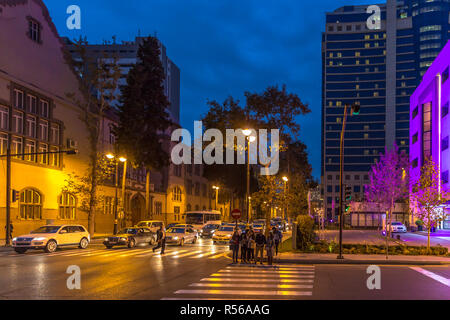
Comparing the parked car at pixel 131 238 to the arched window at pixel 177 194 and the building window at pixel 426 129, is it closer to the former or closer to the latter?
the arched window at pixel 177 194

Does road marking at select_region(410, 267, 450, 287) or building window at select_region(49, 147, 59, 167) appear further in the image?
building window at select_region(49, 147, 59, 167)

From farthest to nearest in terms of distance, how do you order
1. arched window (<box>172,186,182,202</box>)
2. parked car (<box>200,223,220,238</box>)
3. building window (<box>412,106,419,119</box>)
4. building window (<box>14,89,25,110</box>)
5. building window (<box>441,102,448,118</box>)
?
arched window (<box>172,186,182,202</box>), building window (<box>412,106,419,119</box>), building window (<box>441,102,448,118</box>), parked car (<box>200,223,220,238</box>), building window (<box>14,89,25,110</box>)

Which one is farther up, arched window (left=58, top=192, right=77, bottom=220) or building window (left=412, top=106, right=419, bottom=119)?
building window (left=412, top=106, right=419, bottom=119)

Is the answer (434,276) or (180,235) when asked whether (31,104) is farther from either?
(434,276)

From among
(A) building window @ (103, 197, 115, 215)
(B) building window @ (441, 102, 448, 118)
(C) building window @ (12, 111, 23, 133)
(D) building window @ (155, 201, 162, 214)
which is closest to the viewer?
(C) building window @ (12, 111, 23, 133)

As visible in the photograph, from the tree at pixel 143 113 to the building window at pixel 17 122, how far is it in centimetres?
1315

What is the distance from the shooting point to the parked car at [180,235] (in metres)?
37.4

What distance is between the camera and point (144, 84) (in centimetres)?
5650

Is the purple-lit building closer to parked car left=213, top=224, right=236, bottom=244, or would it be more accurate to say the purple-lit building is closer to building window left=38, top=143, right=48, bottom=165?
parked car left=213, top=224, right=236, bottom=244

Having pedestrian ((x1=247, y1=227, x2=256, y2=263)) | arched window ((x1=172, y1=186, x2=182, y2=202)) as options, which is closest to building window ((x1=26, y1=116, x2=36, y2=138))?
pedestrian ((x1=247, y1=227, x2=256, y2=263))

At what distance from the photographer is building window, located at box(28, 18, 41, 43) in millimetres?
44447

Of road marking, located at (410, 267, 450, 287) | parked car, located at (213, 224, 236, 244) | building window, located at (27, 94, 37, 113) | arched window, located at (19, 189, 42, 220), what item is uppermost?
building window, located at (27, 94, 37, 113)

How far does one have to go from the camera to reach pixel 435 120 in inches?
2584

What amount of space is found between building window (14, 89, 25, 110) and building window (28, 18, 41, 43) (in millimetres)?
5395
